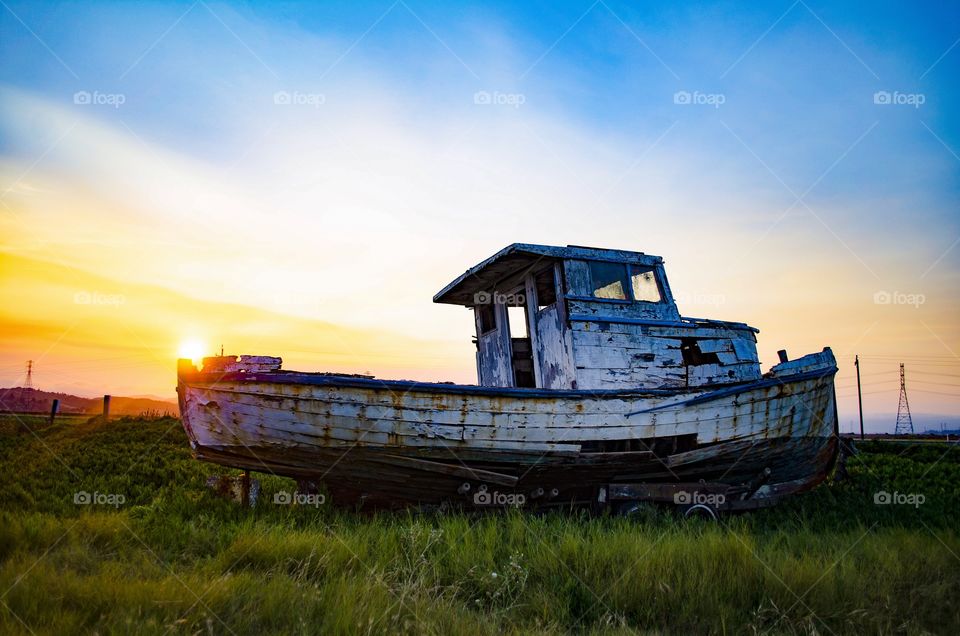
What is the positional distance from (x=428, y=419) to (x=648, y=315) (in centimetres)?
417

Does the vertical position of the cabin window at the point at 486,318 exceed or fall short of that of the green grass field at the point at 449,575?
it exceeds it

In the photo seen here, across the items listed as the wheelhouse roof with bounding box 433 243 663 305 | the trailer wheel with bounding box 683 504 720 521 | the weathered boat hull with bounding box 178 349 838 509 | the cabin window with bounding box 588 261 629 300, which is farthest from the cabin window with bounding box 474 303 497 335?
the trailer wheel with bounding box 683 504 720 521

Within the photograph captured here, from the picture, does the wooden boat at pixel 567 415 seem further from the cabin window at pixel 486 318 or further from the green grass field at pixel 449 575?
the cabin window at pixel 486 318

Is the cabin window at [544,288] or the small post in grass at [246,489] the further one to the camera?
the cabin window at [544,288]

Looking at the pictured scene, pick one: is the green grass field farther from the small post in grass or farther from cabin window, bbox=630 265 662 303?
cabin window, bbox=630 265 662 303

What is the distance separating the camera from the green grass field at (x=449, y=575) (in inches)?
133

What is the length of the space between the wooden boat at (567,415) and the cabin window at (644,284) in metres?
0.02

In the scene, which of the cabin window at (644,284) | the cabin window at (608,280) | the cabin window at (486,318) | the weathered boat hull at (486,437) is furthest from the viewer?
the cabin window at (486,318)

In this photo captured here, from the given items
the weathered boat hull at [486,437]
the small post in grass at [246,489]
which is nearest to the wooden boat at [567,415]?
the weathered boat hull at [486,437]

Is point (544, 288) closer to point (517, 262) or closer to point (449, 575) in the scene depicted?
point (517, 262)

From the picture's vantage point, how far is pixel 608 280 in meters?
8.75

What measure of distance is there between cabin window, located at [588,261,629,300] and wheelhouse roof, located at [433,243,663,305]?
12 centimetres

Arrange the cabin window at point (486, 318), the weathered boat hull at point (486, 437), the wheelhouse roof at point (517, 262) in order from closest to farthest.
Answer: the weathered boat hull at point (486, 437)
the wheelhouse roof at point (517, 262)
the cabin window at point (486, 318)

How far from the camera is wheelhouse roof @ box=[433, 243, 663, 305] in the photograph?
27.5 feet
